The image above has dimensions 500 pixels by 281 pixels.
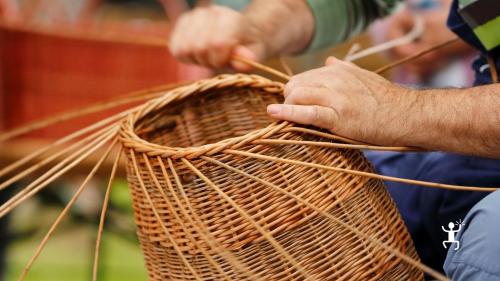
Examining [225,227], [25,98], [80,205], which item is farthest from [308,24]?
[80,205]

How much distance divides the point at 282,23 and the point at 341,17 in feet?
0.49

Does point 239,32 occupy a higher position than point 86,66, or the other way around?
point 86,66

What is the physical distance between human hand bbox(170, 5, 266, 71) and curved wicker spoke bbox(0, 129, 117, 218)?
7.5 inches

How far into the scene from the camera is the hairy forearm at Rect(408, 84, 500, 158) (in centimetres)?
75

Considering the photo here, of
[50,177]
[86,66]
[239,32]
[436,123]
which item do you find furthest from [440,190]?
Result: [86,66]

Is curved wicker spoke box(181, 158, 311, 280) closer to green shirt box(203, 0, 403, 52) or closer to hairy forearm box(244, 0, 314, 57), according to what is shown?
hairy forearm box(244, 0, 314, 57)

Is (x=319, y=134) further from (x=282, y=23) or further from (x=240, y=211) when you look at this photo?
(x=282, y=23)

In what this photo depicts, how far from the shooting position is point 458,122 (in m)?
0.76

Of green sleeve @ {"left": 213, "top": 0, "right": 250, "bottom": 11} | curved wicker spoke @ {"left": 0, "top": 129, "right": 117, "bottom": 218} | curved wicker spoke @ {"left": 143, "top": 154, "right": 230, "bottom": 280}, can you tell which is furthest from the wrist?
green sleeve @ {"left": 213, "top": 0, "right": 250, "bottom": 11}

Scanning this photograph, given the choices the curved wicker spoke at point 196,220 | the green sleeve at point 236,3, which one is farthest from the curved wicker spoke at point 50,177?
the green sleeve at point 236,3

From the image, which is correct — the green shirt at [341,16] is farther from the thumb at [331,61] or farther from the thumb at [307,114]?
the thumb at [307,114]

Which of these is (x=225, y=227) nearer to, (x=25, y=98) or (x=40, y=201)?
(x=25, y=98)

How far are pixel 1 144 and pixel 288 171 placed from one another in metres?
1.28

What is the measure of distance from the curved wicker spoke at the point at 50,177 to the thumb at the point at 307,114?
21cm
